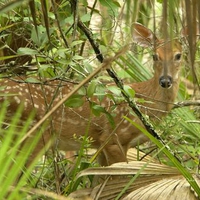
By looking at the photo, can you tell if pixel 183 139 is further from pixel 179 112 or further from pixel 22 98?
pixel 22 98

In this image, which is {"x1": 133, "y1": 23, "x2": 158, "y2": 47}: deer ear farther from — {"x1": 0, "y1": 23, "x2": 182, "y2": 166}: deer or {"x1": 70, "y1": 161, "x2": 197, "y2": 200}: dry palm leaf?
{"x1": 70, "y1": 161, "x2": 197, "y2": 200}: dry palm leaf

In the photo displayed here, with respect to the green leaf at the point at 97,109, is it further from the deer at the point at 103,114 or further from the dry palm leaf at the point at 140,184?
the deer at the point at 103,114

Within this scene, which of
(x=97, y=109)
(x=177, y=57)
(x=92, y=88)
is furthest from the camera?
→ (x=177, y=57)

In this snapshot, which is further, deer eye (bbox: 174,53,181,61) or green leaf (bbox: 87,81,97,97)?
deer eye (bbox: 174,53,181,61)

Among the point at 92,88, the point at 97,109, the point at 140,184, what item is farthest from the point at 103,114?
the point at 92,88

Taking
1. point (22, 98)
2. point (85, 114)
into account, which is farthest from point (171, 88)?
point (22, 98)

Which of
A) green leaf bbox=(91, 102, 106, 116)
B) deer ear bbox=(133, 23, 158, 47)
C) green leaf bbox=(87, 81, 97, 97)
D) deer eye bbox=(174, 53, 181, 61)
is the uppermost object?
deer ear bbox=(133, 23, 158, 47)

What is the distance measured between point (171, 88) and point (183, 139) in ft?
3.70

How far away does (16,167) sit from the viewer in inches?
51.9

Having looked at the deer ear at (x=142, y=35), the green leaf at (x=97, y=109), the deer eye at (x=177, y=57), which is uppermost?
the deer ear at (x=142, y=35)

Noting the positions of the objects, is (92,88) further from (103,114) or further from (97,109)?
(103,114)

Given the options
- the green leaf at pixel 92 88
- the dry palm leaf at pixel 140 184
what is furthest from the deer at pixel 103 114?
the green leaf at pixel 92 88

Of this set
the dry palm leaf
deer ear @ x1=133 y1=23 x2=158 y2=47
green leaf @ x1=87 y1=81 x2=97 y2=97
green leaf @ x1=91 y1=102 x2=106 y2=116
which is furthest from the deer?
green leaf @ x1=87 y1=81 x2=97 y2=97

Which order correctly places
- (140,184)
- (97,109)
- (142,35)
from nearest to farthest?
(140,184) → (97,109) → (142,35)
